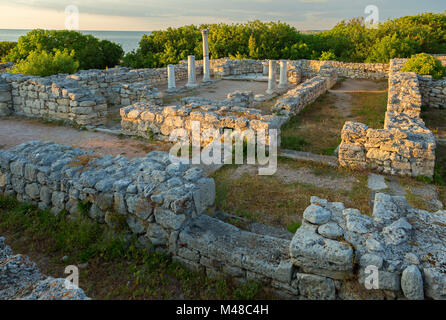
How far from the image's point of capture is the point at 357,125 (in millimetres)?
7559

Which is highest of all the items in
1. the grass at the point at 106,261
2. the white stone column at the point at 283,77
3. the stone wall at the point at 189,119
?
the white stone column at the point at 283,77

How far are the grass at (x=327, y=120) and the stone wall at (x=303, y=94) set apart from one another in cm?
28

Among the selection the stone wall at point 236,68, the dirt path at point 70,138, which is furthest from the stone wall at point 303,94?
the stone wall at point 236,68

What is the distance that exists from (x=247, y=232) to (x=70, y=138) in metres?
7.80

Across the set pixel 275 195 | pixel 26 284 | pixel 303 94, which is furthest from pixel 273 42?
pixel 26 284

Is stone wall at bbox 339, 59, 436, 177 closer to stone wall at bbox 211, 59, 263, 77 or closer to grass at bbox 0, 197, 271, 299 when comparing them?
grass at bbox 0, 197, 271, 299

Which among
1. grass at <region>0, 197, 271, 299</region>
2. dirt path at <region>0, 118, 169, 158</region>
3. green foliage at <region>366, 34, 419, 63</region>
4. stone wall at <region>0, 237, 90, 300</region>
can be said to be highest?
green foliage at <region>366, 34, 419, 63</region>

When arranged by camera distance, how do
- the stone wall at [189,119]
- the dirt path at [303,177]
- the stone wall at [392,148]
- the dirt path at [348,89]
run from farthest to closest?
1. the dirt path at [348,89]
2. the stone wall at [189,119]
3. the stone wall at [392,148]
4. the dirt path at [303,177]

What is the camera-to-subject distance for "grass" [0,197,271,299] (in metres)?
3.79

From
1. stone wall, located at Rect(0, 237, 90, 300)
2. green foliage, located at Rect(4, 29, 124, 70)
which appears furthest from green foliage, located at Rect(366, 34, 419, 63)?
stone wall, located at Rect(0, 237, 90, 300)

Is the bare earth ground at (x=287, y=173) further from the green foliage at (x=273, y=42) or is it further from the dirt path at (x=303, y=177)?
the green foliage at (x=273, y=42)

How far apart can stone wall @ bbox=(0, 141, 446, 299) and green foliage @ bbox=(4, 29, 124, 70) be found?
2167 centimetres

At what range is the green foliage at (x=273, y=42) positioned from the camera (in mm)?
28250
